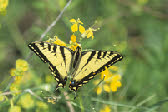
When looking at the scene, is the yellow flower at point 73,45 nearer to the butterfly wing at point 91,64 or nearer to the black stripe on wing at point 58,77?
the butterfly wing at point 91,64

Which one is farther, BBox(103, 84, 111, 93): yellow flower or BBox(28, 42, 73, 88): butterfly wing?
BBox(103, 84, 111, 93): yellow flower

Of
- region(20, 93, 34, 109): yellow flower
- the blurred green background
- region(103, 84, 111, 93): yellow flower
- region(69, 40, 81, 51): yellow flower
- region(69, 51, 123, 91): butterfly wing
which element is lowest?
region(20, 93, 34, 109): yellow flower

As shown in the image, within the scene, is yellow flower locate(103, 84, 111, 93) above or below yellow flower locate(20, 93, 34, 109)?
above

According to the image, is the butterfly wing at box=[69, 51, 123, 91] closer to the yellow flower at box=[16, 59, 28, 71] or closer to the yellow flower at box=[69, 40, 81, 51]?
the yellow flower at box=[69, 40, 81, 51]

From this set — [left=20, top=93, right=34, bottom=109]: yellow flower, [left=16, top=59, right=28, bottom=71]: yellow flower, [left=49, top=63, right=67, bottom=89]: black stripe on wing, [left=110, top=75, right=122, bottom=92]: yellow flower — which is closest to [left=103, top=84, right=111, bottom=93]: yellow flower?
[left=110, top=75, right=122, bottom=92]: yellow flower

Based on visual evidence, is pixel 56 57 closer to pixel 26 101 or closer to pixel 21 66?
pixel 21 66

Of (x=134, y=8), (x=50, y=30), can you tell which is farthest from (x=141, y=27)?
(x=50, y=30)

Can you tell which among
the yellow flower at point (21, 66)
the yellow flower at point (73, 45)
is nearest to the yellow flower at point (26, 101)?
the yellow flower at point (21, 66)

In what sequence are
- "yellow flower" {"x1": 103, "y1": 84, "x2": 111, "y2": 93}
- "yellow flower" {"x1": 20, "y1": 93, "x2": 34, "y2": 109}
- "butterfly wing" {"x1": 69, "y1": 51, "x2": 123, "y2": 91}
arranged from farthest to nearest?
"yellow flower" {"x1": 103, "y1": 84, "x2": 111, "y2": 93}, "yellow flower" {"x1": 20, "y1": 93, "x2": 34, "y2": 109}, "butterfly wing" {"x1": 69, "y1": 51, "x2": 123, "y2": 91}

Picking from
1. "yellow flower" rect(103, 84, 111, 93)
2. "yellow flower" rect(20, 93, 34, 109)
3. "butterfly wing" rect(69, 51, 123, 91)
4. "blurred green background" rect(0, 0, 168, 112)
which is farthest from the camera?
"blurred green background" rect(0, 0, 168, 112)
